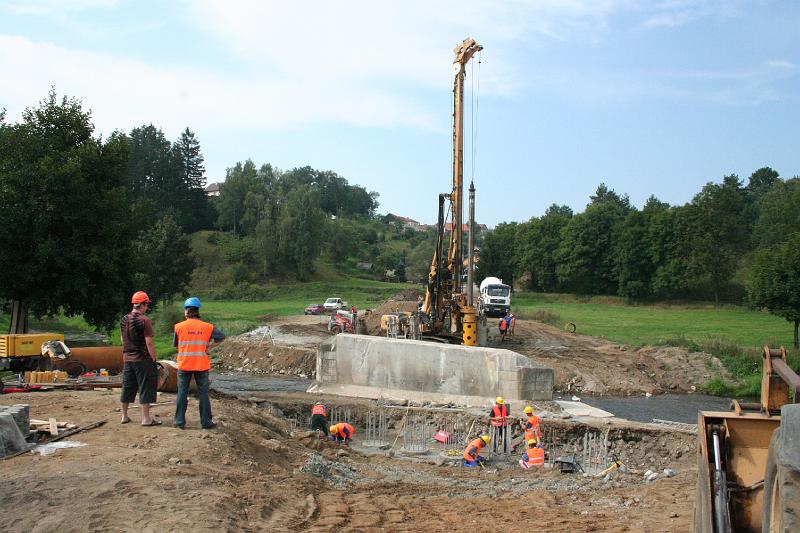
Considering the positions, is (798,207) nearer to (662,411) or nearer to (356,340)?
(662,411)

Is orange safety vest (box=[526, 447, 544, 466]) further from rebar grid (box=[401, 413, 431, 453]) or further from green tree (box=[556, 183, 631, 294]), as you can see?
Answer: green tree (box=[556, 183, 631, 294])

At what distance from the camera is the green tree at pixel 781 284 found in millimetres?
34438

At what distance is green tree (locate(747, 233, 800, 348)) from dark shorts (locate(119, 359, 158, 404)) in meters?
32.4

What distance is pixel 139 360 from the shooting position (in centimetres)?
992

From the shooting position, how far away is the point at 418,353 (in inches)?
861

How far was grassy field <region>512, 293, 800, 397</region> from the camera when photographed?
3152 centimetres

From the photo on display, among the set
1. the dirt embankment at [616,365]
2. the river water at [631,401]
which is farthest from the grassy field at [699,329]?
the river water at [631,401]

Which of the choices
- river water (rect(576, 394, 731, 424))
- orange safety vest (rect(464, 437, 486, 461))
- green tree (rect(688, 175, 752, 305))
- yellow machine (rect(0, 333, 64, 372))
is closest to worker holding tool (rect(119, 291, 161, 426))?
orange safety vest (rect(464, 437, 486, 461))

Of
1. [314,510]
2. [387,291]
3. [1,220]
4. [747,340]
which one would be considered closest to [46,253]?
[1,220]

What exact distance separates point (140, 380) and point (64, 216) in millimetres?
13827

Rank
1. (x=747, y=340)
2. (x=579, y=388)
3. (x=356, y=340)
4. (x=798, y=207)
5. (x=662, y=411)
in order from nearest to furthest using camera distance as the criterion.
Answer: (x=356, y=340) → (x=662, y=411) → (x=579, y=388) → (x=747, y=340) → (x=798, y=207)


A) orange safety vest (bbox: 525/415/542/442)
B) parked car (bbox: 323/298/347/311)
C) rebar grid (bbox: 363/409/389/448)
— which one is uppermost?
parked car (bbox: 323/298/347/311)

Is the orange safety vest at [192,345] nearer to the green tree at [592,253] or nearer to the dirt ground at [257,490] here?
the dirt ground at [257,490]

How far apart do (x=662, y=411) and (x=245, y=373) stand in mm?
17723
